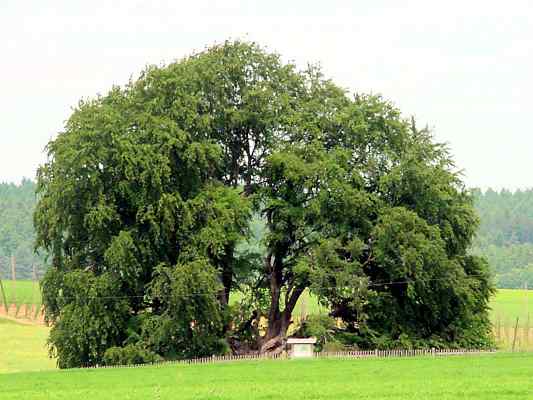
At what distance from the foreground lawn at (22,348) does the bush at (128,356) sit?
22.4m

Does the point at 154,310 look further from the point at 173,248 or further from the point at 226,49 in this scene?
the point at 226,49

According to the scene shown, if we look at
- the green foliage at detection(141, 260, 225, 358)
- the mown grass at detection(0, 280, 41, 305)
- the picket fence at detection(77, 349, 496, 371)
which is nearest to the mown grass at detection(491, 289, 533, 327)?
the mown grass at detection(0, 280, 41, 305)

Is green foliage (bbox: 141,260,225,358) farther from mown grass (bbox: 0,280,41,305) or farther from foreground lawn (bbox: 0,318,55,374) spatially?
mown grass (bbox: 0,280,41,305)

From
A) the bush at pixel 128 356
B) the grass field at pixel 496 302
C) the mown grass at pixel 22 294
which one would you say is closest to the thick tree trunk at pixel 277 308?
the bush at pixel 128 356

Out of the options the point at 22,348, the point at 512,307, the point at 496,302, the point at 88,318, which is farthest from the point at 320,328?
the point at 496,302

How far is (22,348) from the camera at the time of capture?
9619 cm

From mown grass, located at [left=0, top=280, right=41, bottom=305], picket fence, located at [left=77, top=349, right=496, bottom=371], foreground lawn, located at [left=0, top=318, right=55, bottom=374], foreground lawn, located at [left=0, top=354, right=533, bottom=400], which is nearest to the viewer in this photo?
foreground lawn, located at [left=0, top=354, right=533, bottom=400]

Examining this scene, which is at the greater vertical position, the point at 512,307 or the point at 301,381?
the point at 512,307

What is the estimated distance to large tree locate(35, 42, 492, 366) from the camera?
60.6 metres

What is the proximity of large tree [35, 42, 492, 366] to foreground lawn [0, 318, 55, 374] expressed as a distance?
21639mm

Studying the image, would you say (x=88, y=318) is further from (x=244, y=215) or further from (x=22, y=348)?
(x=22, y=348)

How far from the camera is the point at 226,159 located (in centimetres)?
6600

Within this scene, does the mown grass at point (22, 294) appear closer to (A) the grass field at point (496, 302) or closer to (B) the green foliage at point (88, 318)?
(A) the grass field at point (496, 302)

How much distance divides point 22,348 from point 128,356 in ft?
129
